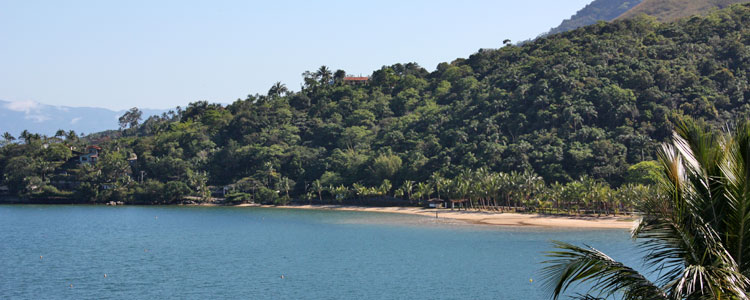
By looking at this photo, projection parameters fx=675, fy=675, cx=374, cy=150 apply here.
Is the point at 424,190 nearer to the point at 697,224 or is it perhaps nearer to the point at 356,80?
the point at 356,80

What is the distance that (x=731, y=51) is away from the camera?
108 m

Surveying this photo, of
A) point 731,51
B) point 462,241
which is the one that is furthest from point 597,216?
point 731,51

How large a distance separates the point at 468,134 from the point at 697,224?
97.6 m

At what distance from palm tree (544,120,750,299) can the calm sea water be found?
26.8 m

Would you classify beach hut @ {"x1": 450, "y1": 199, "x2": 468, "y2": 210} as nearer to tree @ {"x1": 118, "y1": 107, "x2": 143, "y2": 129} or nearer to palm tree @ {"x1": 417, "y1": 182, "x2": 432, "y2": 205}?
palm tree @ {"x1": 417, "y1": 182, "x2": 432, "y2": 205}

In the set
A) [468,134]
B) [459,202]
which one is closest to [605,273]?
[459,202]

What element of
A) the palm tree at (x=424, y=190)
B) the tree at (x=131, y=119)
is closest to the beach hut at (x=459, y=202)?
the palm tree at (x=424, y=190)

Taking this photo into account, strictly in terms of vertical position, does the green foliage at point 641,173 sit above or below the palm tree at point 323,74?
below

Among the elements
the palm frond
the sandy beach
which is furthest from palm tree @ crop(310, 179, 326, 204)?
the palm frond

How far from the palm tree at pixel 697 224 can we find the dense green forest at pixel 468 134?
73.1 metres

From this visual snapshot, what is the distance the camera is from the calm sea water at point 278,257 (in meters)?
39.2

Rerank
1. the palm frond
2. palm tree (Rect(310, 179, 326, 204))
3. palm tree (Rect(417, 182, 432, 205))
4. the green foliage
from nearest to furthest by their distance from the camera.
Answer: the palm frond, the green foliage, palm tree (Rect(417, 182, 432, 205)), palm tree (Rect(310, 179, 326, 204))

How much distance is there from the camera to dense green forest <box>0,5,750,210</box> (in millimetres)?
91688

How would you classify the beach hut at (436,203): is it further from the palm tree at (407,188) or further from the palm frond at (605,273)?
the palm frond at (605,273)
